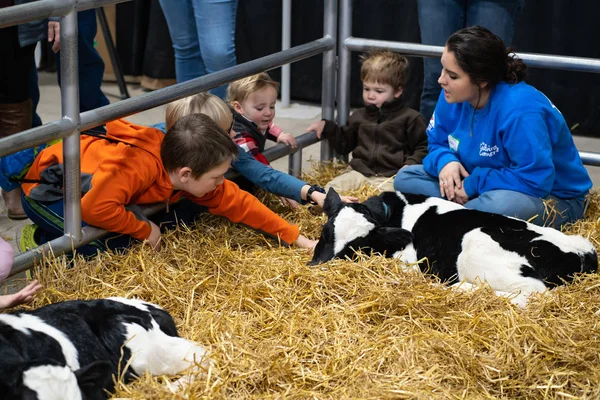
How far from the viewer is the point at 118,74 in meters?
6.95

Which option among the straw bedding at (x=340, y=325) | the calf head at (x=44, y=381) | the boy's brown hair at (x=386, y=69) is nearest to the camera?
the calf head at (x=44, y=381)

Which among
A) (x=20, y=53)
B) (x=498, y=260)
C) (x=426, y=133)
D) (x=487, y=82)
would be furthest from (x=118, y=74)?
(x=498, y=260)

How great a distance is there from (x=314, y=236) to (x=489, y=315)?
1.09 metres

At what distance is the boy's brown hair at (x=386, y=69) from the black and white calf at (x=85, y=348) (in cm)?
208

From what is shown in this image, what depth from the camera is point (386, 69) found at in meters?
4.50

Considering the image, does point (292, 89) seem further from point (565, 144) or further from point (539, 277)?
point (539, 277)

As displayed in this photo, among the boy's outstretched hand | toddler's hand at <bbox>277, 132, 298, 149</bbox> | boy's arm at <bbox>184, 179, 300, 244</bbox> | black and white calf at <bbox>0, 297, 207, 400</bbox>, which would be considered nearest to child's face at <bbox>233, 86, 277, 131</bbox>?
toddler's hand at <bbox>277, 132, 298, 149</bbox>

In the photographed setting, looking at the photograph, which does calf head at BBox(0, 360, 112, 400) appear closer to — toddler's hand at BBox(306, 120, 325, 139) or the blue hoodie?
Answer: the blue hoodie

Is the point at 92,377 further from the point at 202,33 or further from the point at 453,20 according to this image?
the point at 453,20

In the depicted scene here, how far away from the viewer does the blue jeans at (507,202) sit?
3756 millimetres

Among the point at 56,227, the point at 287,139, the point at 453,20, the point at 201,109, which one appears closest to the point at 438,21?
the point at 453,20

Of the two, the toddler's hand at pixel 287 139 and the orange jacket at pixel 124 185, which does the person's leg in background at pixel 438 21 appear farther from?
the orange jacket at pixel 124 185

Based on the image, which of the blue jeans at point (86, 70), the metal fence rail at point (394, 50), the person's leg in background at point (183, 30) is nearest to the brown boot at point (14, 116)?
the blue jeans at point (86, 70)

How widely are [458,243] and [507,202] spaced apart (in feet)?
1.48
